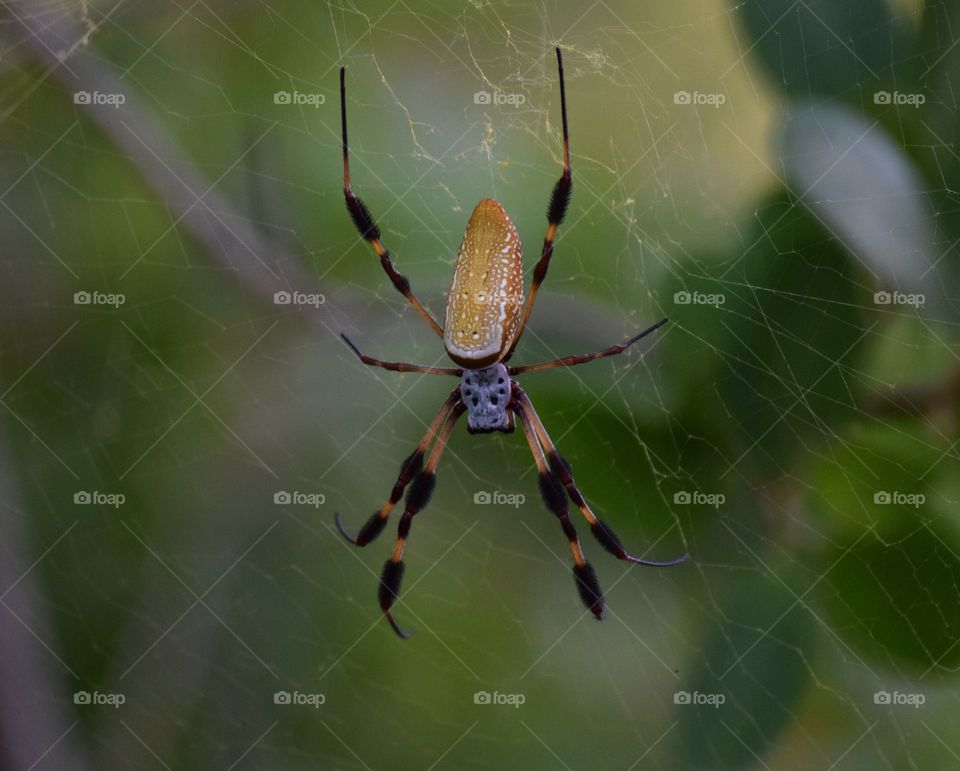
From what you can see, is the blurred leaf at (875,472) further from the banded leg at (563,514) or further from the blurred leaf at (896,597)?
the banded leg at (563,514)

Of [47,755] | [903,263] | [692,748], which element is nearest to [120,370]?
[47,755]

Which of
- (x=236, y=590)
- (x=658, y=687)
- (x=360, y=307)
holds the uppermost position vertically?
(x=360, y=307)

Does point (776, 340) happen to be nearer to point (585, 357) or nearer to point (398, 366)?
point (585, 357)

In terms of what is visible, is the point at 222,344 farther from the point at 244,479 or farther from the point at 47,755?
the point at 47,755

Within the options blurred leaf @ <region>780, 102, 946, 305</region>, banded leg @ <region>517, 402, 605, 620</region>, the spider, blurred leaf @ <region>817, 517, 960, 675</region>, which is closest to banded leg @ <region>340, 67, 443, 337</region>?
the spider

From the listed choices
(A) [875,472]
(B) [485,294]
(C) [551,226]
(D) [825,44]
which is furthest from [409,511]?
(D) [825,44]

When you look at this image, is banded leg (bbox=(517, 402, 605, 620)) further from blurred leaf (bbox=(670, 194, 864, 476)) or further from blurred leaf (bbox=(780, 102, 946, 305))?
blurred leaf (bbox=(780, 102, 946, 305))

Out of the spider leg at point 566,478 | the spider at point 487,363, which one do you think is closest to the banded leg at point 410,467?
the spider at point 487,363

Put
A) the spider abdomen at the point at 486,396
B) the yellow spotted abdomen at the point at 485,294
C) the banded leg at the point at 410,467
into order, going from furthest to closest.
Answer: the banded leg at the point at 410,467
the spider abdomen at the point at 486,396
the yellow spotted abdomen at the point at 485,294
